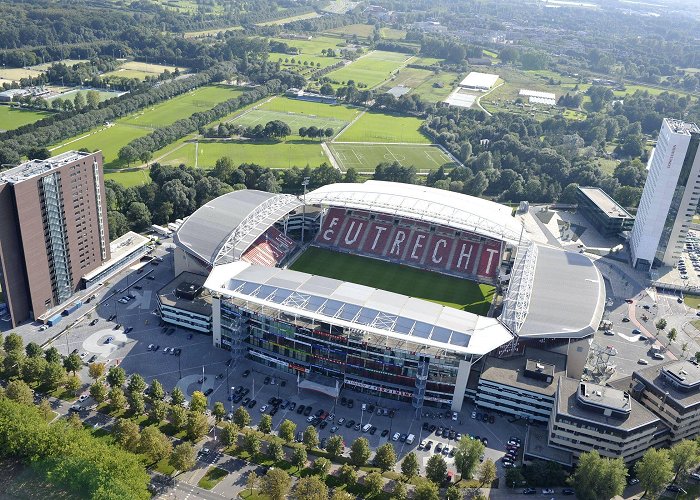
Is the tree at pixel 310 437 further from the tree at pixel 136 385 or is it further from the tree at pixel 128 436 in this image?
the tree at pixel 136 385

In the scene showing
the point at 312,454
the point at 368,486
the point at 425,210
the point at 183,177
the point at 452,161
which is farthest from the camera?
the point at 452,161

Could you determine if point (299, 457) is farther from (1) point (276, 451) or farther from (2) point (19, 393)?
(2) point (19, 393)

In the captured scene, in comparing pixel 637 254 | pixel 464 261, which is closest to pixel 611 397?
pixel 464 261

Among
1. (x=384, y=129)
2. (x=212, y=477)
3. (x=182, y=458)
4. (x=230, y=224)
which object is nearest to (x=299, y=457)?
(x=212, y=477)

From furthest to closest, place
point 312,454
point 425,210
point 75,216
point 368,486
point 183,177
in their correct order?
point 183,177 → point 425,210 → point 75,216 → point 312,454 → point 368,486

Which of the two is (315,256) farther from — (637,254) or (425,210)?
(637,254)
